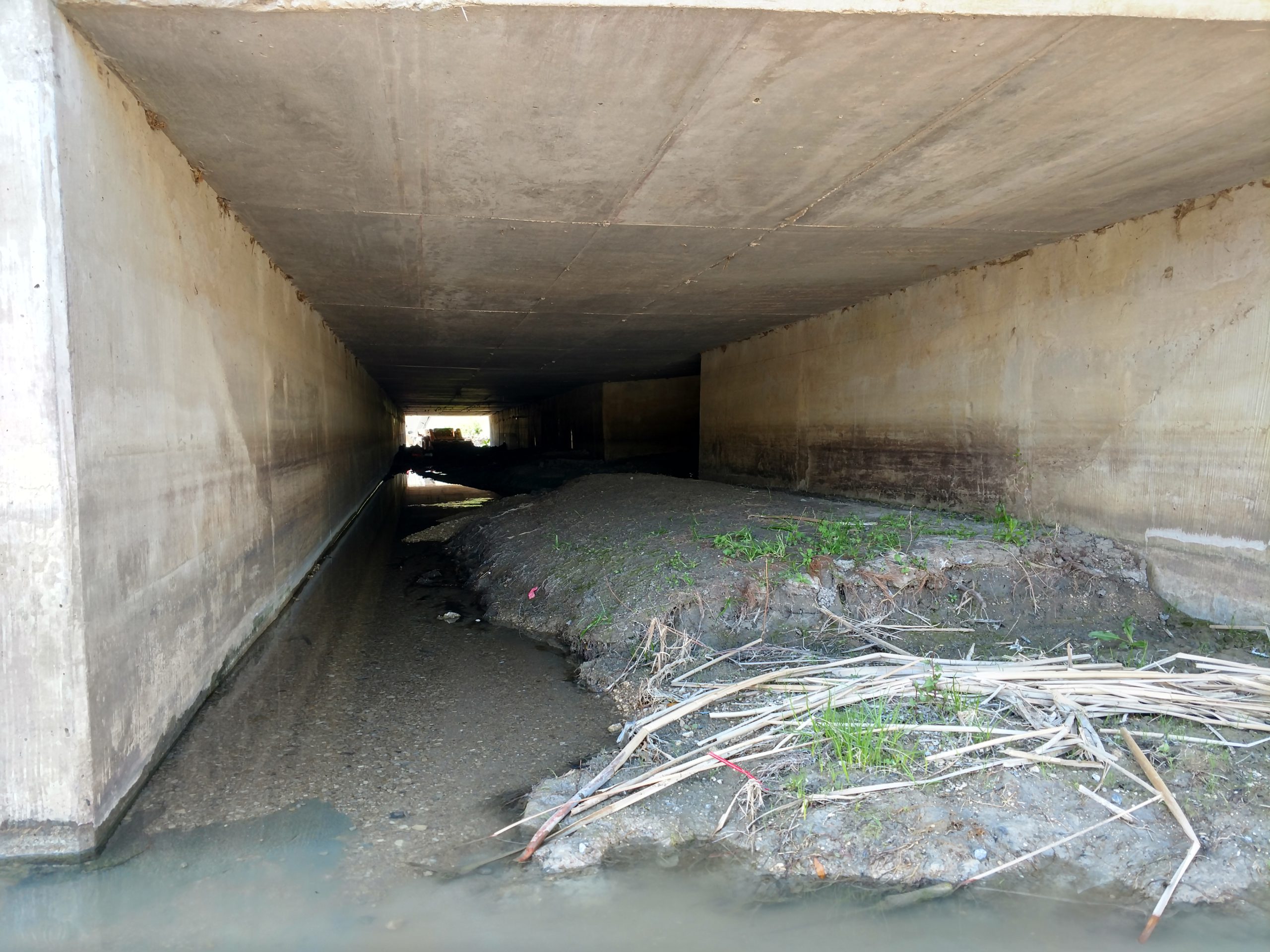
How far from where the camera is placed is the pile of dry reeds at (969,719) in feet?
10.5

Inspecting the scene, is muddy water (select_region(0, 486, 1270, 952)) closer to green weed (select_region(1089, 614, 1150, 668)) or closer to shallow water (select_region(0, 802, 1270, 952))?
shallow water (select_region(0, 802, 1270, 952))

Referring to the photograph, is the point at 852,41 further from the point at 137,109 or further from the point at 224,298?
the point at 224,298

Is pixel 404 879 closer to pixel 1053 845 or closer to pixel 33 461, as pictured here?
pixel 33 461

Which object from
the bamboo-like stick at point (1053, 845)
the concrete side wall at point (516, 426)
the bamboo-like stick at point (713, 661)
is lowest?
the bamboo-like stick at point (1053, 845)

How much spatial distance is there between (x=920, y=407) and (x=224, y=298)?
22.6ft

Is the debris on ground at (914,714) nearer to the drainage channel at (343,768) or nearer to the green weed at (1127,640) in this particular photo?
the green weed at (1127,640)

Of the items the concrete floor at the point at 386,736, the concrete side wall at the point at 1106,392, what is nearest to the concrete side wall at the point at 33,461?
the concrete floor at the point at 386,736

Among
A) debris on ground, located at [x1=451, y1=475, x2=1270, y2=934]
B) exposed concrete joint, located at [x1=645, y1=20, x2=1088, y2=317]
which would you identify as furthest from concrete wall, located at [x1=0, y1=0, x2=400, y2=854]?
exposed concrete joint, located at [x1=645, y1=20, x2=1088, y2=317]

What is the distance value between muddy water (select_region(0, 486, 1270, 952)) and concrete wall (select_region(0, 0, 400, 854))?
1.00ft

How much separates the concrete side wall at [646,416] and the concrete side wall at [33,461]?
1648 cm

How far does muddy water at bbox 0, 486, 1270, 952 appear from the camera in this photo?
102 inches

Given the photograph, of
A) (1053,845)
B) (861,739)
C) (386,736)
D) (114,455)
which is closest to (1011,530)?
(861,739)

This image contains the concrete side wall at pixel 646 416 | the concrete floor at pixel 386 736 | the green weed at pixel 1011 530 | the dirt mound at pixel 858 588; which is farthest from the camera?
the concrete side wall at pixel 646 416

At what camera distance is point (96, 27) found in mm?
2951
